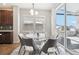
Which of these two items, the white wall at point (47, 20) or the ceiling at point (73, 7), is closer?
the ceiling at point (73, 7)

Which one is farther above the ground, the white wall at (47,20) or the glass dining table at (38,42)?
the white wall at (47,20)

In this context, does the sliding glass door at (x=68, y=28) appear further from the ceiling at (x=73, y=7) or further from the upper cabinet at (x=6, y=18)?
the upper cabinet at (x=6, y=18)

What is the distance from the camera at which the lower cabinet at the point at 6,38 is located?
2.37 m

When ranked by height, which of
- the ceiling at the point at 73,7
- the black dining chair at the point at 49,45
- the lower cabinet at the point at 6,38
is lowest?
the black dining chair at the point at 49,45

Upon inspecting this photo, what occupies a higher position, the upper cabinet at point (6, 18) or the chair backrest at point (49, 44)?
the upper cabinet at point (6, 18)

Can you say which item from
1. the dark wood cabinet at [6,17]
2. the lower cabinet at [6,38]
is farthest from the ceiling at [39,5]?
the lower cabinet at [6,38]

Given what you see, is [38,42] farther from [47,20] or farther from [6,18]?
[6,18]

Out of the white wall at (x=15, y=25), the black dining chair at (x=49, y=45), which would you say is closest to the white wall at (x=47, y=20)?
the white wall at (x=15, y=25)

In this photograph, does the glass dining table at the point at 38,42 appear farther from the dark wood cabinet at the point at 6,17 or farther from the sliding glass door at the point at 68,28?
the dark wood cabinet at the point at 6,17

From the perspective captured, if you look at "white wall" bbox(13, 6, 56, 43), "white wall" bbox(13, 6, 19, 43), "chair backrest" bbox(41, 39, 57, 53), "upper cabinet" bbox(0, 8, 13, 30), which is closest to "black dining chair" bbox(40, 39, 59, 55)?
"chair backrest" bbox(41, 39, 57, 53)

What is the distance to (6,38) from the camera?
2.46m

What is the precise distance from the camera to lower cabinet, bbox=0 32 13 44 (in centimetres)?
237

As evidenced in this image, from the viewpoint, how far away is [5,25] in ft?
8.02
